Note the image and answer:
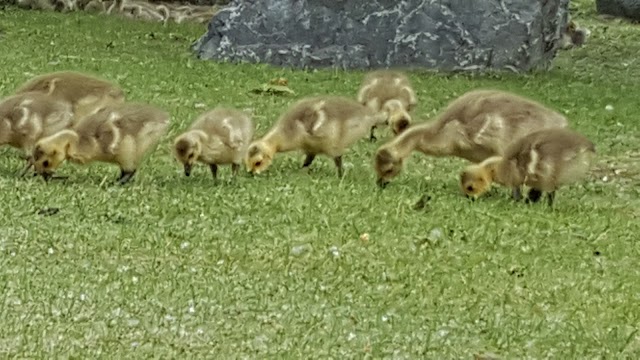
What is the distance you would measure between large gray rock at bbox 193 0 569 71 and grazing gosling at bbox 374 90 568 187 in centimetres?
430

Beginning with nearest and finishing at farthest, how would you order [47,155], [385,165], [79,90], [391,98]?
1. [47,155]
2. [385,165]
3. [79,90]
4. [391,98]

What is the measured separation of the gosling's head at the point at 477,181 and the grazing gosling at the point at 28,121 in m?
1.88

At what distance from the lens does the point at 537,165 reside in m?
5.92

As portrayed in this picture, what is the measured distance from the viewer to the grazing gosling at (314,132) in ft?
21.6

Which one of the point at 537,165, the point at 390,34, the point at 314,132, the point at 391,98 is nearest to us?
the point at 537,165

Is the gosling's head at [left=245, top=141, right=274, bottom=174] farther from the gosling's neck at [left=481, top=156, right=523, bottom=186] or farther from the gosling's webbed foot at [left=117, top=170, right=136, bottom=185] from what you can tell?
the gosling's neck at [left=481, top=156, right=523, bottom=186]

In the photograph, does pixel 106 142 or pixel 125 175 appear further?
pixel 125 175

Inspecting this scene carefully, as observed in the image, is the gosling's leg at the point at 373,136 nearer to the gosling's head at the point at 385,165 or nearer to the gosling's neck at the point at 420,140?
the gosling's neck at the point at 420,140

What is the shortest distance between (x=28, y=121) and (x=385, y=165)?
5.51 feet

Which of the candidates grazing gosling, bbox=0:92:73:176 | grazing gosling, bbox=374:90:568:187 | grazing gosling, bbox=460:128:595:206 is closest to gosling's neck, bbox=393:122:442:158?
grazing gosling, bbox=374:90:568:187

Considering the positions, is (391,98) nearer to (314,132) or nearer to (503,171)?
(314,132)

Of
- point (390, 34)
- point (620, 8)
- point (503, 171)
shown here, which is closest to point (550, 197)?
point (503, 171)

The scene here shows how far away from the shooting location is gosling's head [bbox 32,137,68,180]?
19.7ft

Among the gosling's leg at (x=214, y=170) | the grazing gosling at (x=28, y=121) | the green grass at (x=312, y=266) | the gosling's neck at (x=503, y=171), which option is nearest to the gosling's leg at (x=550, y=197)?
the green grass at (x=312, y=266)
